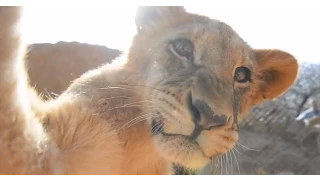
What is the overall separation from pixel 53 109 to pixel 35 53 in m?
0.61

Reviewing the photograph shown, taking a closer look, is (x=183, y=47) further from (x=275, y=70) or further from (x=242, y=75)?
(x=275, y=70)

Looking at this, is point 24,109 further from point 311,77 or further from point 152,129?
point 311,77

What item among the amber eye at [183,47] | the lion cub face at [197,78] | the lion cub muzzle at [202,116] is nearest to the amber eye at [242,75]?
the lion cub face at [197,78]

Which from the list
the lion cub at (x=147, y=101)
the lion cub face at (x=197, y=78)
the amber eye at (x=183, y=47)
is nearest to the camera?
the lion cub at (x=147, y=101)

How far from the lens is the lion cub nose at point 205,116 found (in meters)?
0.66

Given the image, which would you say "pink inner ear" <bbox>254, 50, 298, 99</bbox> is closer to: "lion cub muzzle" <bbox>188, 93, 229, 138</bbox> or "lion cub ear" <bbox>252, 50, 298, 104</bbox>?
"lion cub ear" <bbox>252, 50, 298, 104</bbox>

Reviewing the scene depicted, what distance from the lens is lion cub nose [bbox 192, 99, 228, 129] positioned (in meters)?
0.66

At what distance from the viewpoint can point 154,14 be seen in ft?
3.29

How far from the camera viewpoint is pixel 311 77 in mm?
2141

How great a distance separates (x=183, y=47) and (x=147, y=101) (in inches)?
6.0

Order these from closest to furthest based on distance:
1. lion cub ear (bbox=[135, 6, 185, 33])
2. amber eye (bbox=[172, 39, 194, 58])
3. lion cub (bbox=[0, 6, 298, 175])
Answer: lion cub (bbox=[0, 6, 298, 175]) → amber eye (bbox=[172, 39, 194, 58]) → lion cub ear (bbox=[135, 6, 185, 33])

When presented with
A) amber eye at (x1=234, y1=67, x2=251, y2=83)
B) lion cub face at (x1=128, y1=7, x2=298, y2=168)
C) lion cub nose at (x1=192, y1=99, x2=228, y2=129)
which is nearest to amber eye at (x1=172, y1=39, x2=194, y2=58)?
lion cub face at (x1=128, y1=7, x2=298, y2=168)

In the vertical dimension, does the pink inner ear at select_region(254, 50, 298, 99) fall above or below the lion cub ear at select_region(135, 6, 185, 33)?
below

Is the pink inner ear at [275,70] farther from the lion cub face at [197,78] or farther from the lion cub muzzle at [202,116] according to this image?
the lion cub muzzle at [202,116]
